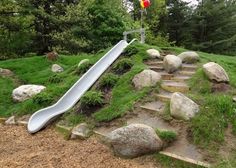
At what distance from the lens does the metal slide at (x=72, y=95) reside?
5.77 m

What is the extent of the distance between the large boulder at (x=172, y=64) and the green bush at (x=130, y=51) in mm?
1008

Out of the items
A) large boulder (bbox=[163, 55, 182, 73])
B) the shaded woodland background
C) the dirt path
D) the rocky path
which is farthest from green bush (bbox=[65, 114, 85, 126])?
the shaded woodland background

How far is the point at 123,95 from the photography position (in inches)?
225

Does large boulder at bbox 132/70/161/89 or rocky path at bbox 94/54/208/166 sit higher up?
large boulder at bbox 132/70/161/89

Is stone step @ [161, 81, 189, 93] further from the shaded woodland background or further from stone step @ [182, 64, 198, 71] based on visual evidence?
the shaded woodland background

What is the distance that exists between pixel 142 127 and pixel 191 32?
63.1 feet

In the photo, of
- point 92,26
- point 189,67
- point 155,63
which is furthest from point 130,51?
point 92,26

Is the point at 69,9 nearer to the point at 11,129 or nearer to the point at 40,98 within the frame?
the point at 40,98

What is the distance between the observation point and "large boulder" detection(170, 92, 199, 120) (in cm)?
450

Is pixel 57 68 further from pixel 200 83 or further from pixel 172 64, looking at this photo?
pixel 200 83

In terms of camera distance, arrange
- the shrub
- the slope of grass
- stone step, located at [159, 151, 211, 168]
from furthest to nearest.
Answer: the shrub → the slope of grass → stone step, located at [159, 151, 211, 168]

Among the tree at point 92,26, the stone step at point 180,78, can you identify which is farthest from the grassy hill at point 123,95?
the tree at point 92,26

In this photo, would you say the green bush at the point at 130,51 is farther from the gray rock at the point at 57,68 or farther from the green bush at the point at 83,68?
the gray rock at the point at 57,68

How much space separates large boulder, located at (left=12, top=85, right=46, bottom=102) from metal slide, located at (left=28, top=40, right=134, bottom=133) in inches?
42.7
